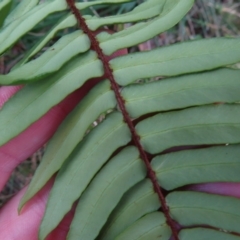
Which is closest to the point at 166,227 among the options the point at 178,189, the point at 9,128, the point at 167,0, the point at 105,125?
the point at 178,189

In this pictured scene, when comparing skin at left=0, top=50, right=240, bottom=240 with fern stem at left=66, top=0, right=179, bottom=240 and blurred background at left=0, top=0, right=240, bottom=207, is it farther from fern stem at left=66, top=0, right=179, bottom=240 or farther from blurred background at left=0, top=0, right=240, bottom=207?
blurred background at left=0, top=0, right=240, bottom=207

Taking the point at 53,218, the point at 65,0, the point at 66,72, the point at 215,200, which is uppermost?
the point at 65,0

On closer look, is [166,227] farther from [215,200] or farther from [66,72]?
[66,72]

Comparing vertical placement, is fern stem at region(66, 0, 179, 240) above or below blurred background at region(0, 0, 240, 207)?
below

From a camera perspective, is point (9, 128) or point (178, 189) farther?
point (178, 189)

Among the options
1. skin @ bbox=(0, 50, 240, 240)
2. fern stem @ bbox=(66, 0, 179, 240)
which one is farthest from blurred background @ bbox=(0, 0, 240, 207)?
fern stem @ bbox=(66, 0, 179, 240)

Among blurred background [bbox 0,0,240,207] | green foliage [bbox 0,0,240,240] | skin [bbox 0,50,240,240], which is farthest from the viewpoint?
blurred background [bbox 0,0,240,207]

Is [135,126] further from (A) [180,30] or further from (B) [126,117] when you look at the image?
(A) [180,30]
